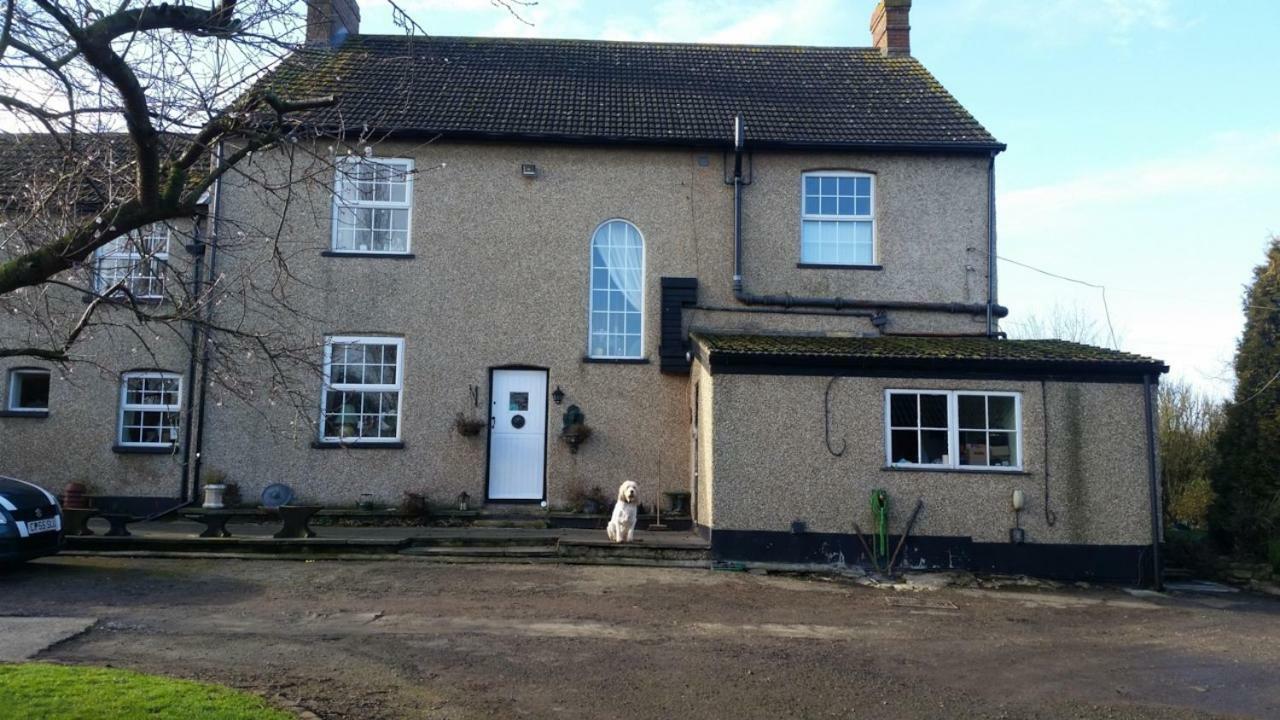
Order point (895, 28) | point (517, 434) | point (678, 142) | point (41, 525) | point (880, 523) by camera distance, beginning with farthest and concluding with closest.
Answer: point (895, 28)
point (678, 142)
point (517, 434)
point (880, 523)
point (41, 525)

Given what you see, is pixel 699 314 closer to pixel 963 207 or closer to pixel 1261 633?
pixel 963 207

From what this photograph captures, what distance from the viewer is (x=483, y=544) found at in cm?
1197

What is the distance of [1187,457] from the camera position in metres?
17.9

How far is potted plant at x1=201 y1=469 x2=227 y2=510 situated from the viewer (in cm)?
1333

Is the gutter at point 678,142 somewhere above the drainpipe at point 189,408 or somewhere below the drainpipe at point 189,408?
above

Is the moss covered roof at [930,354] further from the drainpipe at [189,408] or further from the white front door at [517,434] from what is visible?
the drainpipe at [189,408]

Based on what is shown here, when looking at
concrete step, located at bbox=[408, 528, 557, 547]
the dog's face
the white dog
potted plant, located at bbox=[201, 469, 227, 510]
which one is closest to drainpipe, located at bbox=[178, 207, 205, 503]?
potted plant, located at bbox=[201, 469, 227, 510]

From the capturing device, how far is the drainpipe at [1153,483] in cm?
1137

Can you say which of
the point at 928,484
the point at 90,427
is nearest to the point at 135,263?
the point at 90,427

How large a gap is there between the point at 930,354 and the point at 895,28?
962cm

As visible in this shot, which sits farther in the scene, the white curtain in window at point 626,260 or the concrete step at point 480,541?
the white curtain in window at point 626,260

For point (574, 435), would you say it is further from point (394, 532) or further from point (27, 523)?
point (27, 523)

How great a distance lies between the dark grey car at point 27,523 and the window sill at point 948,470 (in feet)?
33.5

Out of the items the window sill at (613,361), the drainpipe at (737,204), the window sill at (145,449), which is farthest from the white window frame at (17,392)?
the drainpipe at (737,204)
